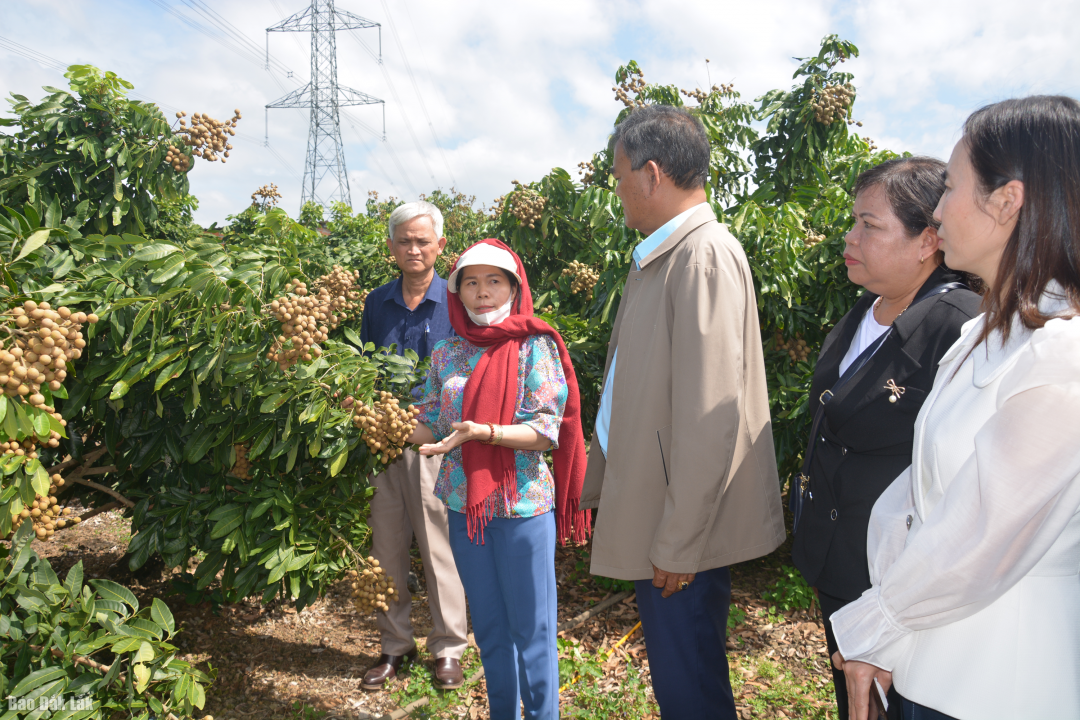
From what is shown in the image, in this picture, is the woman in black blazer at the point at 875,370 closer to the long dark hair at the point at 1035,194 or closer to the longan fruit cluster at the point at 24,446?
the long dark hair at the point at 1035,194

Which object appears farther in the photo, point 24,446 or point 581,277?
point 581,277

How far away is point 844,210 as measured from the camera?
3750 millimetres

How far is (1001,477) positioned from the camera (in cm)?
96

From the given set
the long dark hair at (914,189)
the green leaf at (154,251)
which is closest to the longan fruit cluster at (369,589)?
the green leaf at (154,251)

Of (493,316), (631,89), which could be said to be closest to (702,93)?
(631,89)

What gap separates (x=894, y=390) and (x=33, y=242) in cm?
237

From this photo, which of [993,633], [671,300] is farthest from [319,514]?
[993,633]

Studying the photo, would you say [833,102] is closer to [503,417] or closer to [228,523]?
[503,417]

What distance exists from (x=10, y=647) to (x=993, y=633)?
242 centimetres

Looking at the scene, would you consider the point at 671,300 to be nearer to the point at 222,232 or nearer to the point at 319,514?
the point at 319,514

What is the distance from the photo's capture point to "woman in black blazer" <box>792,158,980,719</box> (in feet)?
5.46

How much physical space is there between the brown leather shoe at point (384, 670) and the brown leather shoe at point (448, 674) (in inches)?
8.2

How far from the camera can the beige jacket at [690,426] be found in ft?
5.59

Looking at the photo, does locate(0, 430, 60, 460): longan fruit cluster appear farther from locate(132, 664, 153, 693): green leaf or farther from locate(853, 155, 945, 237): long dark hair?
locate(853, 155, 945, 237): long dark hair
